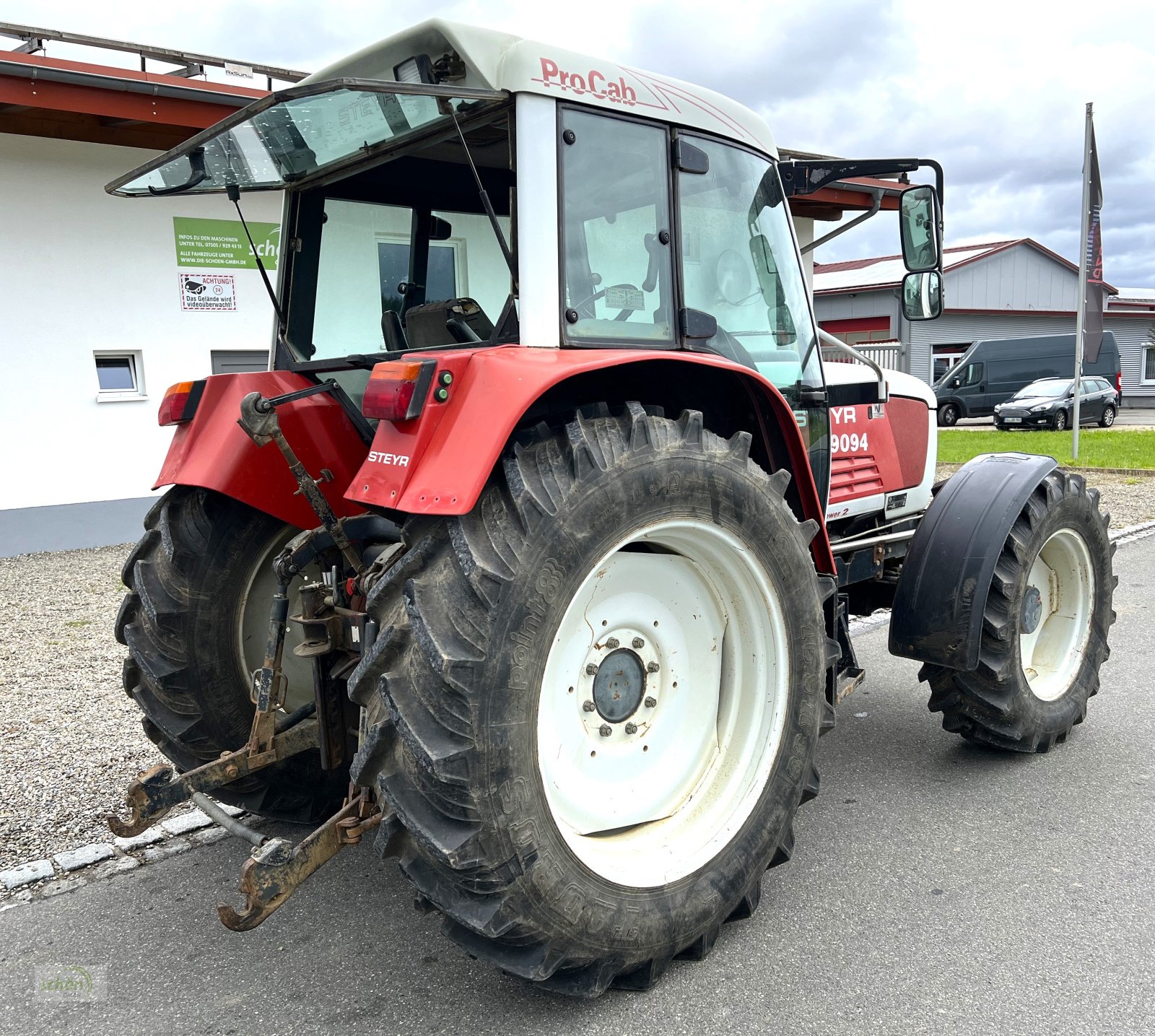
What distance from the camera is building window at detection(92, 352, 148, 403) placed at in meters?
8.74

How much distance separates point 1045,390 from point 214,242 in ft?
72.1

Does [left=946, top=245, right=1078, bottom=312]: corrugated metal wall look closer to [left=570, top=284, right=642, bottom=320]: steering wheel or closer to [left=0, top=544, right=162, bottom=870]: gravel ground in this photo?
[left=0, top=544, right=162, bottom=870]: gravel ground

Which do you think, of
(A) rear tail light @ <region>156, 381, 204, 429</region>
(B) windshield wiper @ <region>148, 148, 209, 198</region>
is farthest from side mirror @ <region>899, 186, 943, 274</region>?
(A) rear tail light @ <region>156, 381, 204, 429</region>

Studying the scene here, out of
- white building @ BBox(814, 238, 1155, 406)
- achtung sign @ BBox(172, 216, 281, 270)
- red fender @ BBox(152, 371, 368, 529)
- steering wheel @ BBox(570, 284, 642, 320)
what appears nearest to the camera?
steering wheel @ BBox(570, 284, 642, 320)

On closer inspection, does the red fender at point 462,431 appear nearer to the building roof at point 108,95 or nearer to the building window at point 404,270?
the building window at point 404,270

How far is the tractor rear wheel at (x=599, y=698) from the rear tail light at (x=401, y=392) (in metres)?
0.25

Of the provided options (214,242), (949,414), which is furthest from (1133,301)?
(214,242)

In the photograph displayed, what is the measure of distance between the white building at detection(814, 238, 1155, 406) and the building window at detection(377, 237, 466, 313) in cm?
2659

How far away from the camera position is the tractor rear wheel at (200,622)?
3.00 metres

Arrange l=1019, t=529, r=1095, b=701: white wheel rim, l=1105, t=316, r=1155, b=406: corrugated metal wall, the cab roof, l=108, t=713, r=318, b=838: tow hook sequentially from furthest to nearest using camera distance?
l=1105, t=316, r=1155, b=406: corrugated metal wall, l=1019, t=529, r=1095, b=701: white wheel rim, l=108, t=713, r=318, b=838: tow hook, the cab roof

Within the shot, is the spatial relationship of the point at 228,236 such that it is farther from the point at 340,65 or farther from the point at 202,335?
the point at 340,65

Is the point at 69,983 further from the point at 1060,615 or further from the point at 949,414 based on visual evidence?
the point at 949,414

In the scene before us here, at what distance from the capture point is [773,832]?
2.69 m

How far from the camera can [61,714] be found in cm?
466
